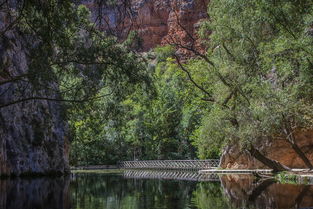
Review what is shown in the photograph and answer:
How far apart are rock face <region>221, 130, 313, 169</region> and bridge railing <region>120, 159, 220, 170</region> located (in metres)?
8.65

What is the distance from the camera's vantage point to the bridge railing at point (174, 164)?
1517 inches

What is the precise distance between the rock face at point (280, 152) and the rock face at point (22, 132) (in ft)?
39.3

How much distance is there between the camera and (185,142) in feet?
154

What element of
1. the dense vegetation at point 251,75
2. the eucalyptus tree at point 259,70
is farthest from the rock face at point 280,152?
the eucalyptus tree at point 259,70

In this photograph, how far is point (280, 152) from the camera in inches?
1026

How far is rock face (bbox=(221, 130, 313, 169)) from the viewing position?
24.9m

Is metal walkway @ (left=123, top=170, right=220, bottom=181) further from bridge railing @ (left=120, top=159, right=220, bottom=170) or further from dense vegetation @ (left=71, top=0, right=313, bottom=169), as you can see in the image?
bridge railing @ (left=120, top=159, right=220, bottom=170)

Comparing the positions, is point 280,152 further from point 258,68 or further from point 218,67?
point 258,68

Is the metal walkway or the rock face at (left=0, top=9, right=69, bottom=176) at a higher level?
the rock face at (left=0, top=9, right=69, bottom=176)

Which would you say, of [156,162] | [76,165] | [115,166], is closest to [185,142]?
[156,162]

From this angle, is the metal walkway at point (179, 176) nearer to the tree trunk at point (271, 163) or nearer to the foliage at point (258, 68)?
the foliage at point (258, 68)

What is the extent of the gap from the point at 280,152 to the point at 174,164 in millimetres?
16758

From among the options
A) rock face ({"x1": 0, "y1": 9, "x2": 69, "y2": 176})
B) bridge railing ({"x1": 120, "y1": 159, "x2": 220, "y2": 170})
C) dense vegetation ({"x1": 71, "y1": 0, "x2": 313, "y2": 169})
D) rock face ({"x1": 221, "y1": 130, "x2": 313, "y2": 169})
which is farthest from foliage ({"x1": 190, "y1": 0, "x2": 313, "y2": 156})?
bridge railing ({"x1": 120, "y1": 159, "x2": 220, "y2": 170})

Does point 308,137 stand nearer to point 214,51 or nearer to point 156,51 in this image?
point 214,51
